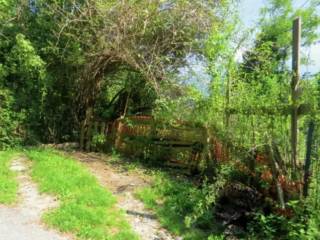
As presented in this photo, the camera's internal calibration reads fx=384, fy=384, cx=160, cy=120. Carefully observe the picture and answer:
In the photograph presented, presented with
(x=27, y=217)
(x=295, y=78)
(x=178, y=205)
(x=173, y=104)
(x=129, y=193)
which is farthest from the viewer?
(x=173, y=104)

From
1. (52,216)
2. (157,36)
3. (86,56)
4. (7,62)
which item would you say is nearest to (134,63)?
(157,36)

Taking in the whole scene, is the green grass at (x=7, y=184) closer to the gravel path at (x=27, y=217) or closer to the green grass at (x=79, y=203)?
the gravel path at (x=27, y=217)

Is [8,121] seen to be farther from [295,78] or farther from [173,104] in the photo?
[295,78]

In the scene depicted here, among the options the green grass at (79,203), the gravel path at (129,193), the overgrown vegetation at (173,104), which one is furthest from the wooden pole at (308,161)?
the green grass at (79,203)

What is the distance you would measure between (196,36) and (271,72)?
149 inches

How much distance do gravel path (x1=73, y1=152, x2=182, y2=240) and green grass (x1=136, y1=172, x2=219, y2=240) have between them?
0.14 meters

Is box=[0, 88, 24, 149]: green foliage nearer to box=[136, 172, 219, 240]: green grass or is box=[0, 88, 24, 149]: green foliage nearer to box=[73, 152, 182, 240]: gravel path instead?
box=[73, 152, 182, 240]: gravel path

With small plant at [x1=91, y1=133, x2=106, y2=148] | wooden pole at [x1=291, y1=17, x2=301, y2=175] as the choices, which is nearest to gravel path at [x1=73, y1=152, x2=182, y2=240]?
small plant at [x1=91, y1=133, x2=106, y2=148]

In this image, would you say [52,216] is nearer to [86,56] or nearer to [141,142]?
[141,142]

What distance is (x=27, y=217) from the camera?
5.47 metres

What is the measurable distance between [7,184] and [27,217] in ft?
4.77

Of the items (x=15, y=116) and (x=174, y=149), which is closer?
(x=174, y=149)

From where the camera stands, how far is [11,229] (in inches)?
197

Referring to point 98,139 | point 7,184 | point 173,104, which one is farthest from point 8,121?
point 173,104
